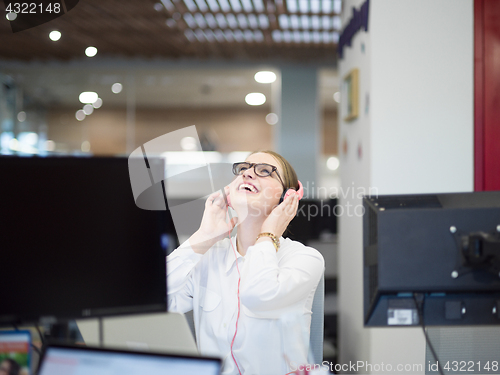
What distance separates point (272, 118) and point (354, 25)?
2.74 m

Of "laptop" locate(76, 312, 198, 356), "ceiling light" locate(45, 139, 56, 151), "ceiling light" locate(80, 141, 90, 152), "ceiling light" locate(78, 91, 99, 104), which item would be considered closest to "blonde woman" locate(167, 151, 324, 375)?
"laptop" locate(76, 312, 198, 356)

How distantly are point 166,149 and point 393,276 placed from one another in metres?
4.39

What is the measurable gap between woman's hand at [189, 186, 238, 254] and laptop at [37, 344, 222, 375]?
27.7 inches

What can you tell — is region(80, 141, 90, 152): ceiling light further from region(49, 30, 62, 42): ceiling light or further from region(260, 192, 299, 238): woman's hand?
region(260, 192, 299, 238): woman's hand

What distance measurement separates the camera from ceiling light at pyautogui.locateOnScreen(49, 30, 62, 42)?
4055mm

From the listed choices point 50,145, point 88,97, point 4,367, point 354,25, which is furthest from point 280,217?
point 50,145

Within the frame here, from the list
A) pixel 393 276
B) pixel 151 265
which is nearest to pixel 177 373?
pixel 151 265

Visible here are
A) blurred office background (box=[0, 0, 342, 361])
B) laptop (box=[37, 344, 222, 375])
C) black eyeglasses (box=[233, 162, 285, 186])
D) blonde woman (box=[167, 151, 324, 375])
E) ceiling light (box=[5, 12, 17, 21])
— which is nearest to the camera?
laptop (box=[37, 344, 222, 375])

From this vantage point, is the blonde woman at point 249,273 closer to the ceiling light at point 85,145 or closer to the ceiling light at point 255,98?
the ceiling light at point 255,98

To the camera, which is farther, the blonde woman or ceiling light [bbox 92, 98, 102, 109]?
ceiling light [bbox 92, 98, 102, 109]

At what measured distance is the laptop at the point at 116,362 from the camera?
0.67m

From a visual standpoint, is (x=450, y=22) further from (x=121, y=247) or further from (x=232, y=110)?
(x=232, y=110)

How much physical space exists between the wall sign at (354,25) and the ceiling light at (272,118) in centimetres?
218

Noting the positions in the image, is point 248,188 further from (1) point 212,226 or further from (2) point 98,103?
(2) point 98,103
